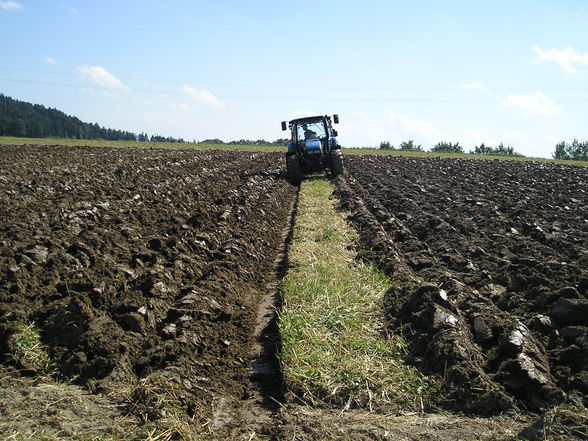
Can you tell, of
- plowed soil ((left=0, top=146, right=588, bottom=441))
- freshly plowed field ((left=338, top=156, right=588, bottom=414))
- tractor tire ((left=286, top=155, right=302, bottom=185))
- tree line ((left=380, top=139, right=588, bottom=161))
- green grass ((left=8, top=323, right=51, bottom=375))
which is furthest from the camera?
tree line ((left=380, top=139, right=588, bottom=161))

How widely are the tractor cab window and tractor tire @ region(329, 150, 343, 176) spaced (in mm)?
948

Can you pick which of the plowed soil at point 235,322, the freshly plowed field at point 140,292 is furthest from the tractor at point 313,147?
the plowed soil at point 235,322

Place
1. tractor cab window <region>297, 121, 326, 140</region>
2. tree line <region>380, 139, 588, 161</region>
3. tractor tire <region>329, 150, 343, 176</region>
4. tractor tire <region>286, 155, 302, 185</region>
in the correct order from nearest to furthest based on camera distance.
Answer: tractor tire <region>286, 155, 302, 185</region> < tractor tire <region>329, 150, 343, 176</region> < tractor cab window <region>297, 121, 326, 140</region> < tree line <region>380, 139, 588, 161</region>

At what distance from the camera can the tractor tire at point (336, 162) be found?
60.4 ft

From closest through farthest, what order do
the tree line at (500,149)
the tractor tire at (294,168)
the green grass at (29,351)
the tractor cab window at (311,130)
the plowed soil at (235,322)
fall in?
the plowed soil at (235,322) → the green grass at (29,351) → the tractor tire at (294,168) → the tractor cab window at (311,130) → the tree line at (500,149)

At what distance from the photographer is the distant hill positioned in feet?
305

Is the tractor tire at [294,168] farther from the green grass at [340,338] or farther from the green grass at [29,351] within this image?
the green grass at [29,351]

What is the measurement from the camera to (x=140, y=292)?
18.0ft

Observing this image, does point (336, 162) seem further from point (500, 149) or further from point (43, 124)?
point (43, 124)

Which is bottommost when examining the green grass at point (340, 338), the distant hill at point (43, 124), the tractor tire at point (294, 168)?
Answer: the green grass at point (340, 338)

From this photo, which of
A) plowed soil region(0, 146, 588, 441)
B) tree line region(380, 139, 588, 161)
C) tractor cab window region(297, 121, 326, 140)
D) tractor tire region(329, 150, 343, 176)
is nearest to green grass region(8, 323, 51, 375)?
plowed soil region(0, 146, 588, 441)

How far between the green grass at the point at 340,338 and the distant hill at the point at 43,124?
100789 millimetres

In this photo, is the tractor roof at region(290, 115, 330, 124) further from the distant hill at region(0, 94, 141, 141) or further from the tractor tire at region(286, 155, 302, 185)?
the distant hill at region(0, 94, 141, 141)

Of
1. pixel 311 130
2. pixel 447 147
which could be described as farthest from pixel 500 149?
pixel 311 130
